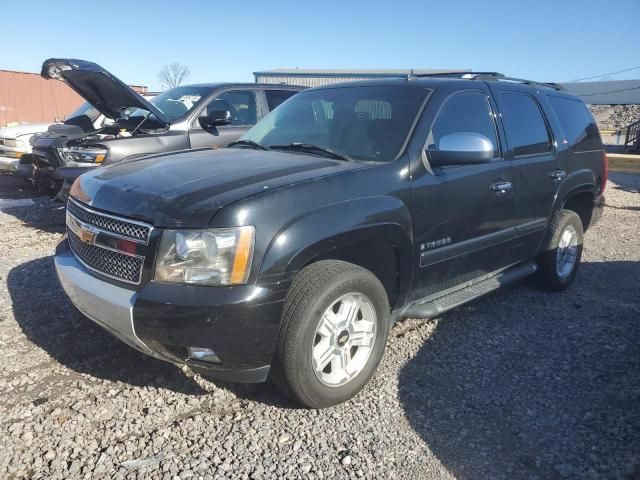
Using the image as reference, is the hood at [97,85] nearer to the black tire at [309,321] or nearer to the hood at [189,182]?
the hood at [189,182]

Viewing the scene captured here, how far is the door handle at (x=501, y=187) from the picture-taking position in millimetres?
3720

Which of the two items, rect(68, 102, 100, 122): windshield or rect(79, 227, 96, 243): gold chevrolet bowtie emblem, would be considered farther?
rect(68, 102, 100, 122): windshield

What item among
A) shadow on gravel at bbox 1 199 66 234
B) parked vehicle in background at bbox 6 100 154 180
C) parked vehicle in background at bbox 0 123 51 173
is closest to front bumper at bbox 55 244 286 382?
shadow on gravel at bbox 1 199 66 234

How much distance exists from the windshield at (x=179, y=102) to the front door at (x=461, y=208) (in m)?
3.92

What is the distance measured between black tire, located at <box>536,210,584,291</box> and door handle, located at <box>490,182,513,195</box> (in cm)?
96

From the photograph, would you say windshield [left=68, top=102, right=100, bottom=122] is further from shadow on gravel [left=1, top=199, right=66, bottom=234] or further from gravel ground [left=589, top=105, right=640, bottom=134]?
gravel ground [left=589, top=105, right=640, bottom=134]

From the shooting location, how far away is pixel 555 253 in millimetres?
4691

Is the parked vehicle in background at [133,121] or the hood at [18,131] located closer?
the parked vehicle in background at [133,121]

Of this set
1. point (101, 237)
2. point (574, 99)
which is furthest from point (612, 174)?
point (101, 237)

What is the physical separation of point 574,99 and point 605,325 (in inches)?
90.5

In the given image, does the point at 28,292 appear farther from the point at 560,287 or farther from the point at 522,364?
the point at 560,287

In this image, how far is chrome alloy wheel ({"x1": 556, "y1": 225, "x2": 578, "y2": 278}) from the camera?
4871 mm

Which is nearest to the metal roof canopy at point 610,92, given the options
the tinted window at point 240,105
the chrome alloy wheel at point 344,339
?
the tinted window at point 240,105

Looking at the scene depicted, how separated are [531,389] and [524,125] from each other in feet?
7.09
